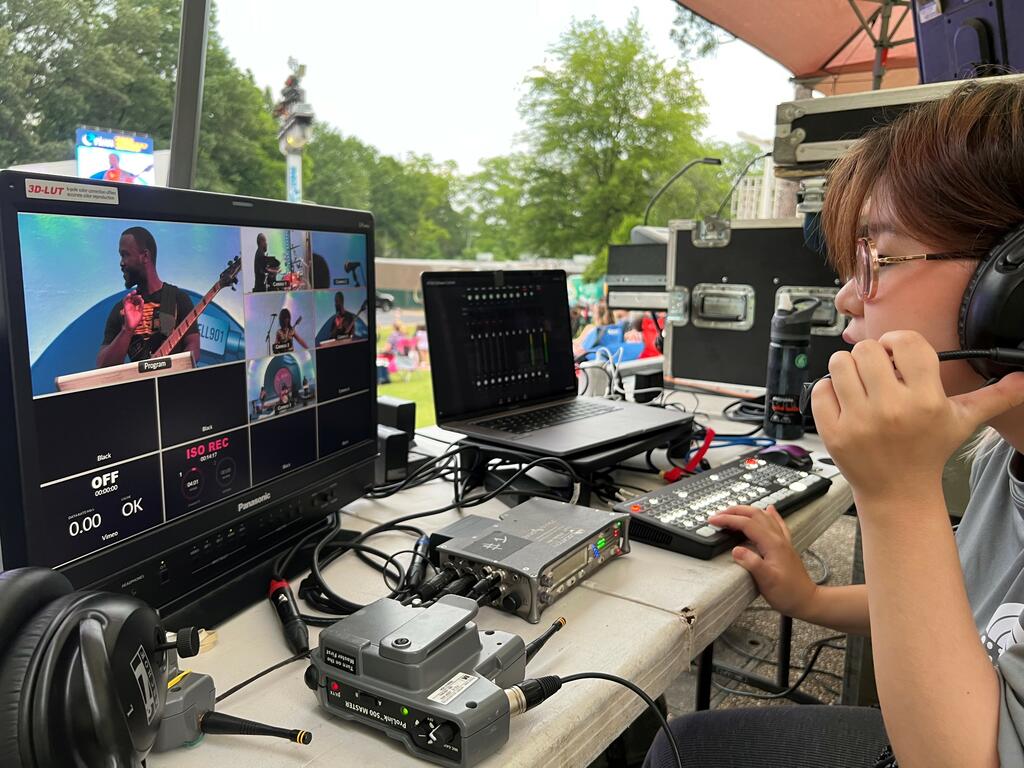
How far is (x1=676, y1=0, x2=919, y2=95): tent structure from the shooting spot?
2971 mm

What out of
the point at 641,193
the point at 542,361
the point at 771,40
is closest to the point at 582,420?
the point at 542,361

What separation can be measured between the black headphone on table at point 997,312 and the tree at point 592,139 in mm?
3216

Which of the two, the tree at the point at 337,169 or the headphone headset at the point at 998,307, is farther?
the tree at the point at 337,169

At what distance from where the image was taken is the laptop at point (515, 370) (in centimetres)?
117

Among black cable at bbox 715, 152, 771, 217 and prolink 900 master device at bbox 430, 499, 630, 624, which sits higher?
black cable at bbox 715, 152, 771, 217

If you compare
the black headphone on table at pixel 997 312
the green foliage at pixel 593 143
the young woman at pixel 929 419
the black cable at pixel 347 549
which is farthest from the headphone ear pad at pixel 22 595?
the green foliage at pixel 593 143

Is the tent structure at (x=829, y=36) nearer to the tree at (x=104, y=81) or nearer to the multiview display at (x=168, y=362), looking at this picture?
the tree at (x=104, y=81)

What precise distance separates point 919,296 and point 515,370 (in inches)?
30.5

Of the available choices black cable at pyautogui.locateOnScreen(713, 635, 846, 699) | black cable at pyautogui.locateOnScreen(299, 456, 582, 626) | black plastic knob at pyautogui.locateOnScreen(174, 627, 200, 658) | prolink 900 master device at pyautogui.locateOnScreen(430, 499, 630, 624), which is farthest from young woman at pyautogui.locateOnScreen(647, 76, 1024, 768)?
black cable at pyautogui.locateOnScreen(713, 635, 846, 699)

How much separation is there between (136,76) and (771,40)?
305 centimetres

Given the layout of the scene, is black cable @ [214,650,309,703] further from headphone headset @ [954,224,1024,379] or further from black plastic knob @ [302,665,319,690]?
headphone headset @ [954,224,1024,379]

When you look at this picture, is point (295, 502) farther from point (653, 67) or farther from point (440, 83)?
point (653, 67)

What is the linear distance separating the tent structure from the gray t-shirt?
257cm

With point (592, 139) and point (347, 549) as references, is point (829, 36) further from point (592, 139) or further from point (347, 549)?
point (347, 549)
